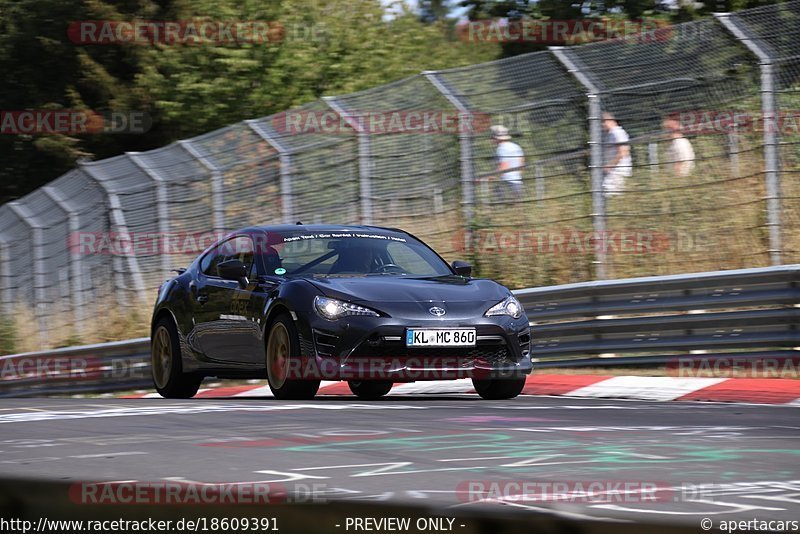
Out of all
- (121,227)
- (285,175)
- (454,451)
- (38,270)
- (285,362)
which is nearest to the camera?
(454,451)

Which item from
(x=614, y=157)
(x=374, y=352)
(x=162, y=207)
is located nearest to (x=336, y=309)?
(x=374, y=352)

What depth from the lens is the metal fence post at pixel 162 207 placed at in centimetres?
1912

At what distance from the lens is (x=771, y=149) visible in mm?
12383

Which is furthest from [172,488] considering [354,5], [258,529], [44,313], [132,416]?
[354,5]

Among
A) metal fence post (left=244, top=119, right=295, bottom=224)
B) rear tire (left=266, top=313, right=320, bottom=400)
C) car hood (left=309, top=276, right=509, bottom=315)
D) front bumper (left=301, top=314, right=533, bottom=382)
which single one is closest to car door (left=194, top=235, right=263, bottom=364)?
rear tire (left=266, top=313, right=320, bottom=400)

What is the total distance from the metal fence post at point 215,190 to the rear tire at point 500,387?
8461mm

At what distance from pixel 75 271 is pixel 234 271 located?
11458 millimetres

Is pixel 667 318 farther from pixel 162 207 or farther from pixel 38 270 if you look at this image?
pixel 38 270

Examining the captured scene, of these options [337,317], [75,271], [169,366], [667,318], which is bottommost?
[169,366]

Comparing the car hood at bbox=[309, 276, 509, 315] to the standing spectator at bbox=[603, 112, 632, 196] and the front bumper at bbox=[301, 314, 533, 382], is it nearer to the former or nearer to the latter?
the front bumper at bbox=[301, 314, 533, 382]

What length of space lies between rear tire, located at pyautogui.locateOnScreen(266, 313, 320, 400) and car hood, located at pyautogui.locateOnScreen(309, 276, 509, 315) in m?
0.37

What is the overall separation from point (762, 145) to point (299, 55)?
66.3ft

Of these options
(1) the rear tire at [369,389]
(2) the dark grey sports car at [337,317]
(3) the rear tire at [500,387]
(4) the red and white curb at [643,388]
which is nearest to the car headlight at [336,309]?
(2) the dark grey sports car at [337,317]

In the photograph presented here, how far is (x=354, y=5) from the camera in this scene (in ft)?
115
